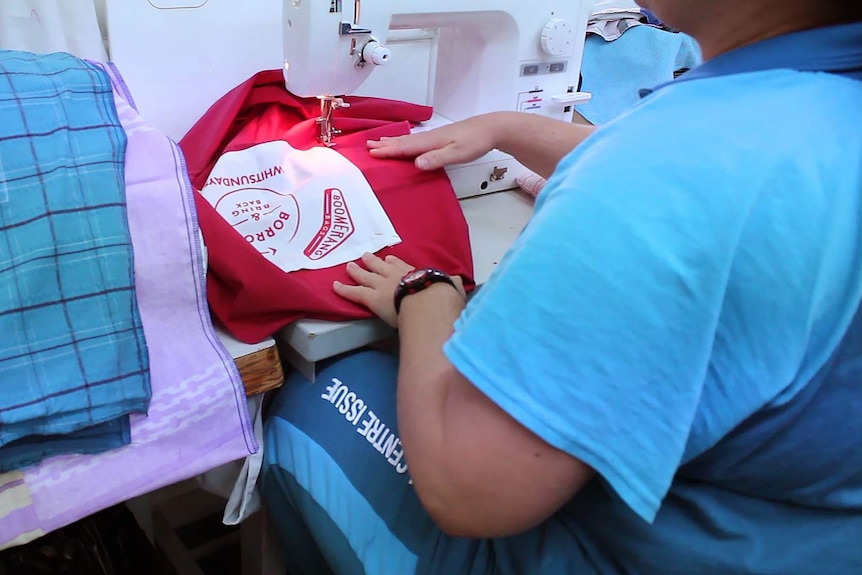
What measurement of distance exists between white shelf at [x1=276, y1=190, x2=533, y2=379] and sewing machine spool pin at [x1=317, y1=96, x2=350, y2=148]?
0.26m

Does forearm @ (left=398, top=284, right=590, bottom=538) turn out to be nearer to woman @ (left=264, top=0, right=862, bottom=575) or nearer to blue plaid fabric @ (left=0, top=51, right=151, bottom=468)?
woman @ (left=264, top=0, right=862, bottom=575)

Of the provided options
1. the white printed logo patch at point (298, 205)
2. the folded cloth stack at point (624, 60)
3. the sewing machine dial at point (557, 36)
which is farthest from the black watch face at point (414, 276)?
the folded cloth stack at point (624, 60)

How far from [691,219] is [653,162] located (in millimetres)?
46

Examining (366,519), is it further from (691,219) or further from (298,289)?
(691,219)

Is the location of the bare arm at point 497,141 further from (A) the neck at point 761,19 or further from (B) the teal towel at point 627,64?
(B) the teal towel at point 627,64

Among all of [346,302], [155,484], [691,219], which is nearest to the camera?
[691,219]

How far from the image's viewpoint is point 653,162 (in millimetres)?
479

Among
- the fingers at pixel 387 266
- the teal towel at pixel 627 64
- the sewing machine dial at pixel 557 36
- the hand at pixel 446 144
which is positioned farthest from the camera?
the teal towel at pixel 627 64

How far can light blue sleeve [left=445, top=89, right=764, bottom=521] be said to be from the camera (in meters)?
0.47

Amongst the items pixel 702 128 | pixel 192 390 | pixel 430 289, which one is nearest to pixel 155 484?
pixel 192 390

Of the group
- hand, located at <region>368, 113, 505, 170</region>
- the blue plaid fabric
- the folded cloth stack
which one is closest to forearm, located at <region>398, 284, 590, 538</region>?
the blue plaid fabric

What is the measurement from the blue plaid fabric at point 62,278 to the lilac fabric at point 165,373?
0.02 metres

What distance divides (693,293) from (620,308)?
49 millimetres

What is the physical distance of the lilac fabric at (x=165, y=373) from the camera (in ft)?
2.29
